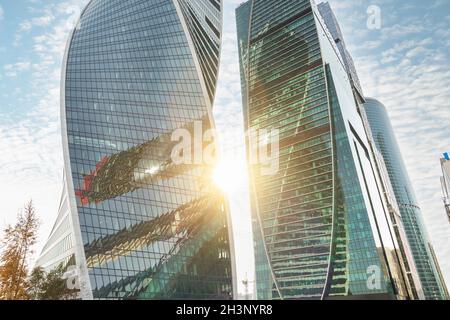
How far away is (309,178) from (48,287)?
117m

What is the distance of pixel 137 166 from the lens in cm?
7256

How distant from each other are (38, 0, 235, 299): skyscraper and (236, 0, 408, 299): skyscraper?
62649 mm

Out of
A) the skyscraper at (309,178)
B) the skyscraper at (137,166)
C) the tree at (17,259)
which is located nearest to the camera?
the tree at (17,259)

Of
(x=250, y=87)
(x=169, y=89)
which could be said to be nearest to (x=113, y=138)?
(x=169, y=89)

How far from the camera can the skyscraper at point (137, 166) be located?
58312 mm

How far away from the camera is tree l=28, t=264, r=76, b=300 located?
44.9 m

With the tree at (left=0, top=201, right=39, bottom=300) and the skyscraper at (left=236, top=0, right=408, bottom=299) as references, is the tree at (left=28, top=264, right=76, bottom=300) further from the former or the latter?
the skyscraper at (left=236, top=0, right=408, bottom=299)

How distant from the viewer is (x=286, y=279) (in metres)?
140

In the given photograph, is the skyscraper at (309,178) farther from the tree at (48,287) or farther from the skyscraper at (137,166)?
the tree at (48,287)

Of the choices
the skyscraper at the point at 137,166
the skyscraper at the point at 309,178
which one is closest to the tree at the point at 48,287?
the skyscraper at the point at 137,166

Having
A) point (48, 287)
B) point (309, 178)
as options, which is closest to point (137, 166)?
point (48, 287)

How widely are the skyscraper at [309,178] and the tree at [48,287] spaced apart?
3666 inches
